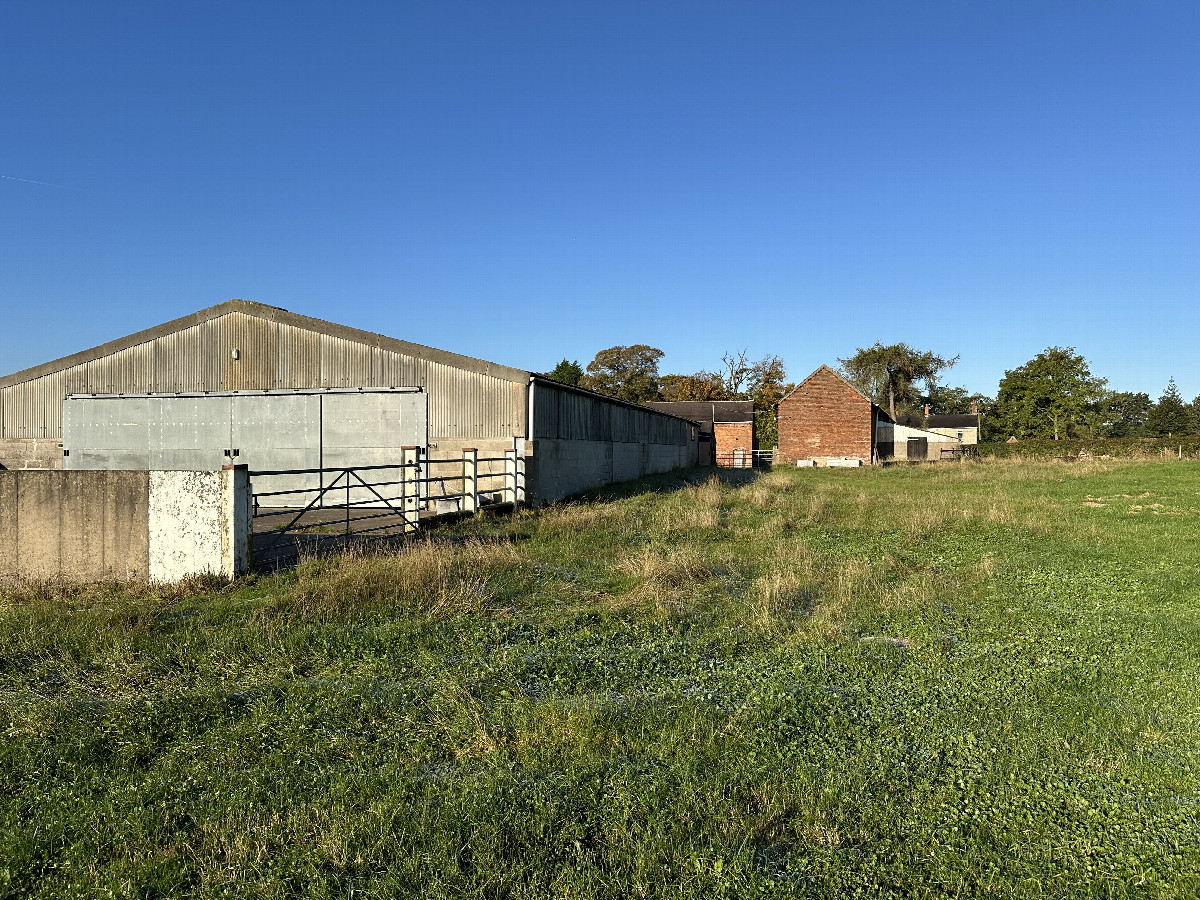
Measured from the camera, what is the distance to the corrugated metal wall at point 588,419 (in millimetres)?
18447

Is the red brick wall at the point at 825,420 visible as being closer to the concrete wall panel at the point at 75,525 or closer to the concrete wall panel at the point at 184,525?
the concrete wall panel at the point at 184,525

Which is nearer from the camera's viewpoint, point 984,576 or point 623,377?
point 984,576

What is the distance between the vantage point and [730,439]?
178ft

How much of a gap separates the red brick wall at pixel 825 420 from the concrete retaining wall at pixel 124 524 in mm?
42133

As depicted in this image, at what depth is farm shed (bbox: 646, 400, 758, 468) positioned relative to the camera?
2101 inches

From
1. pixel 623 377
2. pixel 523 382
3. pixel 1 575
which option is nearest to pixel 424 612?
pixel 1 575

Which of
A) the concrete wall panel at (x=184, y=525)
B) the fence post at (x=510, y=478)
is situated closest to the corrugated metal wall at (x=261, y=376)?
the fence post at (x=510, y=478)

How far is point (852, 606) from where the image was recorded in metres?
7.95

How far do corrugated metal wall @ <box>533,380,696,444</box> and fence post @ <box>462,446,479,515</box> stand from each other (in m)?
2.01

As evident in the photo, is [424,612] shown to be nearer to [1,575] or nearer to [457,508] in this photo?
[1,575]

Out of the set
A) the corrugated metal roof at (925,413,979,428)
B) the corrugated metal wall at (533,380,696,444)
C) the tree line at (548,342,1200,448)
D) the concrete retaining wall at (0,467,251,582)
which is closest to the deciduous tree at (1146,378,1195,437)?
the tree line at (548,342,1200,448)

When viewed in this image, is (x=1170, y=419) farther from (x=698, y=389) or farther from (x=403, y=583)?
(x=403, y=583)

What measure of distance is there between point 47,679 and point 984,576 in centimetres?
1064

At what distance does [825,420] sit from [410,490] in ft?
118
